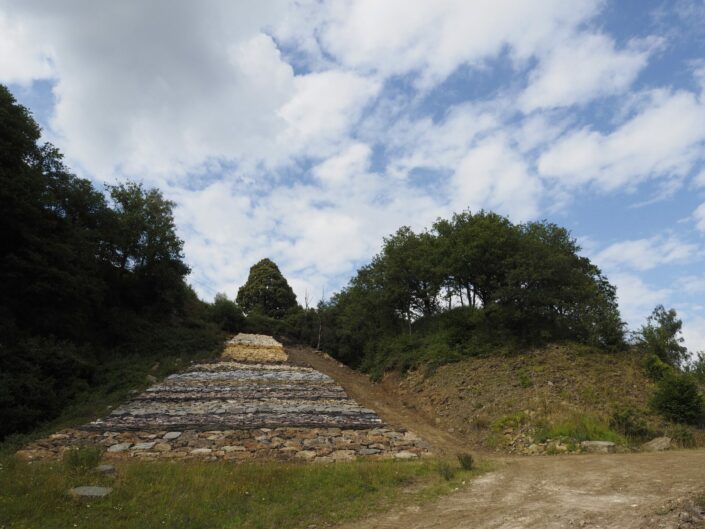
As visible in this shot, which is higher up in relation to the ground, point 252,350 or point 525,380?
point 252,350

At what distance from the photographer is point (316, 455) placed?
34.0 ft

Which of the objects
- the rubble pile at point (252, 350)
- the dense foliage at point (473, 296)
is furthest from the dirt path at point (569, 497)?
the rubble pile at point (252, 350)

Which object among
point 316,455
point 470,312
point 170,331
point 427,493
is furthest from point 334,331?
point 427,493

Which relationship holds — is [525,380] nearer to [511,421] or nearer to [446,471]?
[511,421]

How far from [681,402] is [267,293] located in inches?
1653

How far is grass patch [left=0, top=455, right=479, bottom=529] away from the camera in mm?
6656

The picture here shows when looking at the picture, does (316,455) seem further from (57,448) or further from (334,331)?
(334,331)

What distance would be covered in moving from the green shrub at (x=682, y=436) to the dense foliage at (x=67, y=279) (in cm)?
1679

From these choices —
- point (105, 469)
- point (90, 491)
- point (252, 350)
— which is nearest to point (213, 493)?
point (90, 491)

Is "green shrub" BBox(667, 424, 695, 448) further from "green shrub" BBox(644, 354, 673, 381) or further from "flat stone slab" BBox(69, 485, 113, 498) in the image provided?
"flat stone slab" BBox(69, 485, 113, 498)

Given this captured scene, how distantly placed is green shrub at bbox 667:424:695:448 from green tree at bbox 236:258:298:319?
128ft

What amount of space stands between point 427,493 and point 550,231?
76.1 ft

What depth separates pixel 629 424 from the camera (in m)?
11.3

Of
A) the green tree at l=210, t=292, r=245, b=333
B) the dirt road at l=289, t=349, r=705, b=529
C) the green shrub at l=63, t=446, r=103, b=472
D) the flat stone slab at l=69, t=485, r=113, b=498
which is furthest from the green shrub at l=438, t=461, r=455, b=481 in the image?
the green tree at l=210, t=292, r=245, b=333
